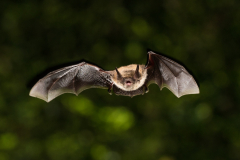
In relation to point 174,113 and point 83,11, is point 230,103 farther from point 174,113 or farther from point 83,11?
point 83,11

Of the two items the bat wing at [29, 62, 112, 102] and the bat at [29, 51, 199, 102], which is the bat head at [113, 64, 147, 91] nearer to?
the bat at [29, 51, 199, 102]

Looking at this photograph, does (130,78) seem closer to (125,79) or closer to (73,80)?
(125,79)

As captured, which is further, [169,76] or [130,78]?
[169,76]

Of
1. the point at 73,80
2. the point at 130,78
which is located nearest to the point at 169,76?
the point at 130,78

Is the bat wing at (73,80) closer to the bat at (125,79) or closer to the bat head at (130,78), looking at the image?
the bat at (125,79)

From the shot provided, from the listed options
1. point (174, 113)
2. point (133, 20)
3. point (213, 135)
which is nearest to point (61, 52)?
point (133, 20)

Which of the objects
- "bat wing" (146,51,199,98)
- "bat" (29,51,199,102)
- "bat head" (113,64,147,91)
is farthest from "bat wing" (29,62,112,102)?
"bat wing" (146,51,199,98)

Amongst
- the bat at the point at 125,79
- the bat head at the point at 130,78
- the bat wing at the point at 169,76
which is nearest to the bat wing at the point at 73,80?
the bat at the point at 125,79
